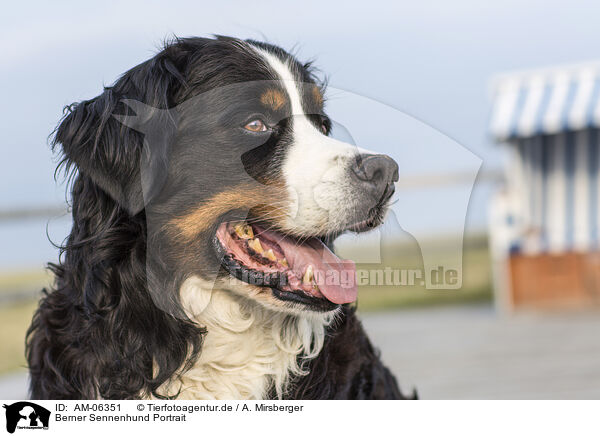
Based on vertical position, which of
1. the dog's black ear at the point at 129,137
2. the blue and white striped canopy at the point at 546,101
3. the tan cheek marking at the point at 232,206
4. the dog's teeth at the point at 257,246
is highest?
the blue and white striped canopy at the point at 546,101

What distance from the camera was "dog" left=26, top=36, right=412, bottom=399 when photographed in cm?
180

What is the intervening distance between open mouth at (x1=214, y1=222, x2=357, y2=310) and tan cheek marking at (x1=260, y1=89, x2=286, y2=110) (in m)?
0.30

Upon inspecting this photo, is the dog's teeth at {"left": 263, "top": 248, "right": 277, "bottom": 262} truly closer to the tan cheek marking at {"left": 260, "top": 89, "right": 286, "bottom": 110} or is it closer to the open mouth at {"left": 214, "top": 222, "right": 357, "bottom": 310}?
the open mouth at {"left": 214, "top": 222, "right": 357, "bottom": 310}

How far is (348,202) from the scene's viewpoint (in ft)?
5.78

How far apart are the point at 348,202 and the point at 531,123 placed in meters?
4.22

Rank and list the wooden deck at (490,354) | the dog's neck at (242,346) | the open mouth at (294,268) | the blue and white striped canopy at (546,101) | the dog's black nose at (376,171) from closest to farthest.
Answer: the dog's black nose at (376,171) → the open mouth at (294,268) → the dog's neck at (242,346) → the wooden deck at (490,354) → the blue and white striped canopy at (546,101)

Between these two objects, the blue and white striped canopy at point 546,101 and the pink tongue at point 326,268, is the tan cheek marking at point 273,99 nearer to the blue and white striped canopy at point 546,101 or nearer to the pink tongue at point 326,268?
the pink tongue at point 326,268

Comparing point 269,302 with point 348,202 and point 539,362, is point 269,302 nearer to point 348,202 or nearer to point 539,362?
point 348,202

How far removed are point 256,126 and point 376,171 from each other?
331 mm
